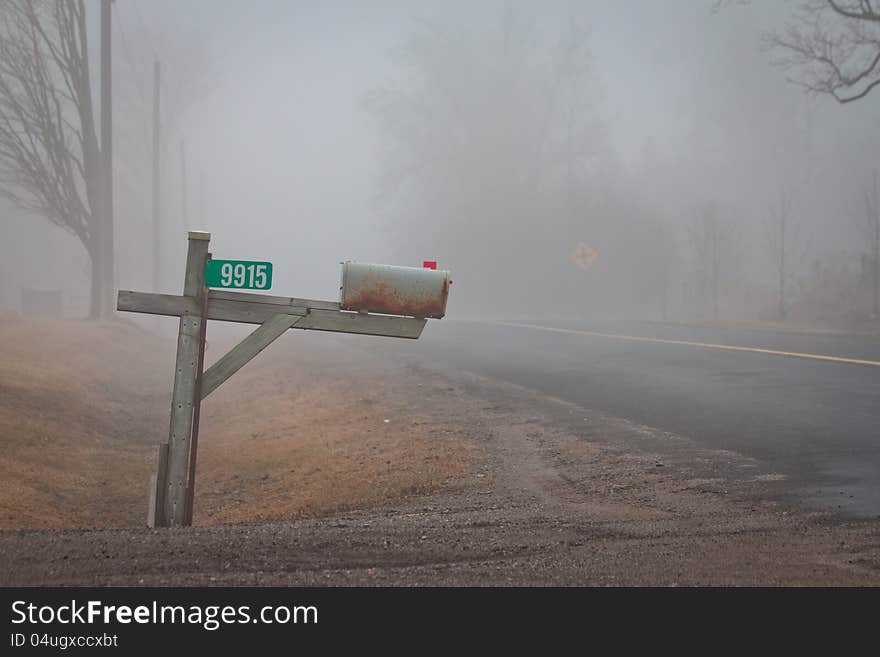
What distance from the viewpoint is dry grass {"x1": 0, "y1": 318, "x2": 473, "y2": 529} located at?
994 cm

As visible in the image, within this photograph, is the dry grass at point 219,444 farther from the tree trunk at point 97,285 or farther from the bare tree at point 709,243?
the bare tree at point 709,243

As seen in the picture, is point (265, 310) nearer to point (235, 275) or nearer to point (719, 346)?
point (235, 275)

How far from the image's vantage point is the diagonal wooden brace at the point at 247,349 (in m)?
8.26

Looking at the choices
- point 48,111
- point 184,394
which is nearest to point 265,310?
point 184,394

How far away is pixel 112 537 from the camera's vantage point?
6.69 meters

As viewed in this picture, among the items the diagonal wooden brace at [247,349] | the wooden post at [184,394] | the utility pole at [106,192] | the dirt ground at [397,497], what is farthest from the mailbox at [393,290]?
the utility pole at [106,192]

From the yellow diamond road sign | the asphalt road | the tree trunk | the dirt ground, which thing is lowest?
the dirt ground

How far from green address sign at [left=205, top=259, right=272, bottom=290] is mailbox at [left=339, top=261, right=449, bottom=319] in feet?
2.14

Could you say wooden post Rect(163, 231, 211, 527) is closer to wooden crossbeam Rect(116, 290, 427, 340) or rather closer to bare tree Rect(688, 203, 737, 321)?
wooden crossbeam Rect(116, 290, 427, 340)

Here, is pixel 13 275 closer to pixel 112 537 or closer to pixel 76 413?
pixel 76 413

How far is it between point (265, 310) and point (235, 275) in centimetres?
38

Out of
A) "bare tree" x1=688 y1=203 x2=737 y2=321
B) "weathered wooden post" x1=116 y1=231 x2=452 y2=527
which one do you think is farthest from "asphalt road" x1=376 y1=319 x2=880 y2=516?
"bare tree" x1=688 y1=203 x2=737 y2=321

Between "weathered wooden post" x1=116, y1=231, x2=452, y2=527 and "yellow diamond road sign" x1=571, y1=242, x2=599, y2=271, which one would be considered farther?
"yellow diamond road sign" x1=571, y1=242, x2=599, y2=271
